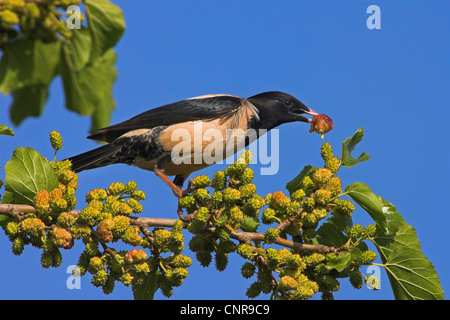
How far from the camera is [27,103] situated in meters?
1.81

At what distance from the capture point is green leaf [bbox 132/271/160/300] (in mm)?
3752

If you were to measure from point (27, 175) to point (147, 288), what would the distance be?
1.04m

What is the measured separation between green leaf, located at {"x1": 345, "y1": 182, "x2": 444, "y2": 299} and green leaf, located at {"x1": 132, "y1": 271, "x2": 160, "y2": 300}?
137 centimetres

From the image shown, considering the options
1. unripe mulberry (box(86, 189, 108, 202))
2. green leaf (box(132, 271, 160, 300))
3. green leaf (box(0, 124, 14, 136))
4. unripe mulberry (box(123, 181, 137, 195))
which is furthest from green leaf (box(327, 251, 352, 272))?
green leaf (box(0, 124, 14, 136))

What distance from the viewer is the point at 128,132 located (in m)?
5.73

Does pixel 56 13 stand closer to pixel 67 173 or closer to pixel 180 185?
pixel 67 173

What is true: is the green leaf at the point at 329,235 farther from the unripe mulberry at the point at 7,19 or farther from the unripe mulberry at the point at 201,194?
the unripe mulberry at the point at 7,19

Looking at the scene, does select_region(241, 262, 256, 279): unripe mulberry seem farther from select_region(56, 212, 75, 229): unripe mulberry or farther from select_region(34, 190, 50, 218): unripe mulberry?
select_region(34, 190, 50, 218): unripe mulberry

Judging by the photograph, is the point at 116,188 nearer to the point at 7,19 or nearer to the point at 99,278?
the point at 99,278

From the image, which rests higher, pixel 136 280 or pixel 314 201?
pixel 314 201

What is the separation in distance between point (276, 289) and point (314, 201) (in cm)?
60

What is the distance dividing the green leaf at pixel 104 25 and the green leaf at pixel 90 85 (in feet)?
0.17
